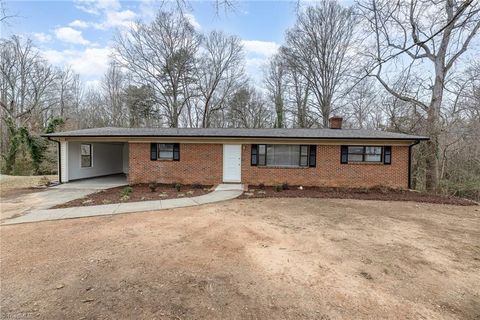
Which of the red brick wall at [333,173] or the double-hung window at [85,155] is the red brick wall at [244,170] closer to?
the red brick wall at [333,173]

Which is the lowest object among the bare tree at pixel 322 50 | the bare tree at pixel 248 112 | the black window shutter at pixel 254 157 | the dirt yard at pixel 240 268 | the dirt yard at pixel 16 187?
the dirt yard at pixel 240 268

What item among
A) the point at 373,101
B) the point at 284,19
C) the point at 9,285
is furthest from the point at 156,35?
the point at 9,285

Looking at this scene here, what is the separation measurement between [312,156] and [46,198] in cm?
1118

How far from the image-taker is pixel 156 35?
927 inches

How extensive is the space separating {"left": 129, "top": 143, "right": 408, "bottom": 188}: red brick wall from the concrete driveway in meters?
1.86

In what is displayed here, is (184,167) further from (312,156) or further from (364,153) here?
(364,153)

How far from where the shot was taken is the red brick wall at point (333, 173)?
1181cm

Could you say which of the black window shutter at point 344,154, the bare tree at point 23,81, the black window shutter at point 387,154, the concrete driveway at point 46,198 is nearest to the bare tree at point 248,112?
the black window shutter at point 344,154

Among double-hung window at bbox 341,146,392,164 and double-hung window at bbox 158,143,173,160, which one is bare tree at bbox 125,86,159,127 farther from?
double-hung window at bbox 341,146,392,164

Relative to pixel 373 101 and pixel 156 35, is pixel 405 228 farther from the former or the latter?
pixel 156 35

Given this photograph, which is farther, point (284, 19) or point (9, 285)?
point (284, 19)

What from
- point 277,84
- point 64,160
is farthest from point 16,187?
point 277,84

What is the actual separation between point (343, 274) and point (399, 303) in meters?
0.80

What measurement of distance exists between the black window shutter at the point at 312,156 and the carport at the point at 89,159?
33.4ft
